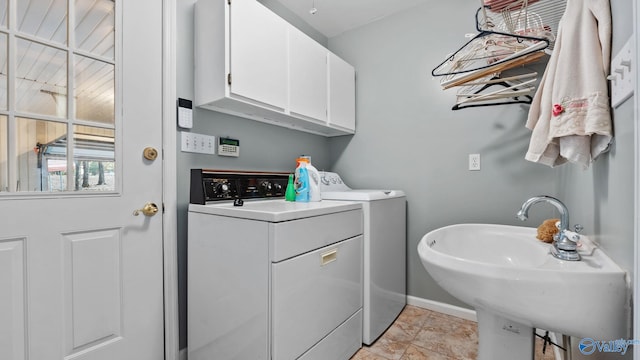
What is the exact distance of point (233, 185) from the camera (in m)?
1.65

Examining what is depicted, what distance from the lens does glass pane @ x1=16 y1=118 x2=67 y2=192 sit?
1.09 metres

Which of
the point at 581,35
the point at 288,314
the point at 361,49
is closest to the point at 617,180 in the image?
the point at 581,35

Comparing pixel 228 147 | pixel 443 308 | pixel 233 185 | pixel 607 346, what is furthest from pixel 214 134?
pixel 443 308

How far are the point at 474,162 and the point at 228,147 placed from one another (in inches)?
66.7

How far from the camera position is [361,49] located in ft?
8.09

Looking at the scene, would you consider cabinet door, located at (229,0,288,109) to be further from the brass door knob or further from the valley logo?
the valley logo

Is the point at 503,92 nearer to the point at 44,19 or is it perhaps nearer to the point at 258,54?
the point at 258,54

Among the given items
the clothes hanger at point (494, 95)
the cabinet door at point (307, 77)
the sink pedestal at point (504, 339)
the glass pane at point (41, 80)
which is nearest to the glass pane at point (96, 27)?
the glass pane at point (41, 80)

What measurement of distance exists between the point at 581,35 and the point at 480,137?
1.15m

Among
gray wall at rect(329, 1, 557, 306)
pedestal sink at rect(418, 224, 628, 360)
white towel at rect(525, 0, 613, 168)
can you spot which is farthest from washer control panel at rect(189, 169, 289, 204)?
white towel at rect(525, 0, 613, 168)

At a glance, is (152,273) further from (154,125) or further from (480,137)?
(480,137)

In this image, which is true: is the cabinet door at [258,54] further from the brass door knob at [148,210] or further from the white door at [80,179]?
the brass door knob at [148,210]

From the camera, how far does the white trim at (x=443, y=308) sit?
6.47 ft

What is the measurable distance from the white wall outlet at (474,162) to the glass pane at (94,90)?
2173 millimetres
